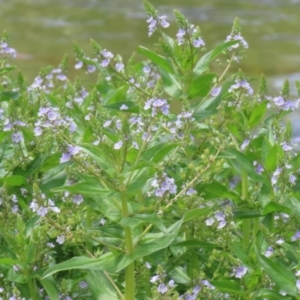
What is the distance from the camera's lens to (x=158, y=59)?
89.0 inches

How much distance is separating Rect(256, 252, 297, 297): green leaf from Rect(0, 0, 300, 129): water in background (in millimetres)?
5497

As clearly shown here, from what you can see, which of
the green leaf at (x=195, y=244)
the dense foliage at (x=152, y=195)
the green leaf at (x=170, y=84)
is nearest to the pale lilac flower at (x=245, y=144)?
the dense foliage at (x=152, y=195)

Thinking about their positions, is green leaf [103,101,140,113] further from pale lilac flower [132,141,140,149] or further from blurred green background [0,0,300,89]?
blurred green background [0,0,300,89]

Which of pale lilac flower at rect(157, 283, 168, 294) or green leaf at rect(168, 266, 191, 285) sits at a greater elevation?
pale lilac flower at rect(157, 283, 168, 294)

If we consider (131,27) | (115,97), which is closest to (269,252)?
(115,97)

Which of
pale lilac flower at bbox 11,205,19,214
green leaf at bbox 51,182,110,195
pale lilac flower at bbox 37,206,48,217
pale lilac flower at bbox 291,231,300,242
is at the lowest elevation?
pale lilac flower at bbox 11,205,19,214

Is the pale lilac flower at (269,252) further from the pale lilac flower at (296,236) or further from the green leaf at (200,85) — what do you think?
the green leaf at (200,85)

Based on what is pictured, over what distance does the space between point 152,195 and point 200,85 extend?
38 cm

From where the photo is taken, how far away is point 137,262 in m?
2.08

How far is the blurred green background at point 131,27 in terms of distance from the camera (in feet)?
27.7

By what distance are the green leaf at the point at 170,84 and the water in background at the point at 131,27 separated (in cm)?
501

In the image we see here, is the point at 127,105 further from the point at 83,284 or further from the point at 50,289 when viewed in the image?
the point at 50,289

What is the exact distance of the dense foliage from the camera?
1836 millimetres

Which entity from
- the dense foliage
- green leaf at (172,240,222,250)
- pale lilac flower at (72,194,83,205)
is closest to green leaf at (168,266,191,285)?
the dense foliage
